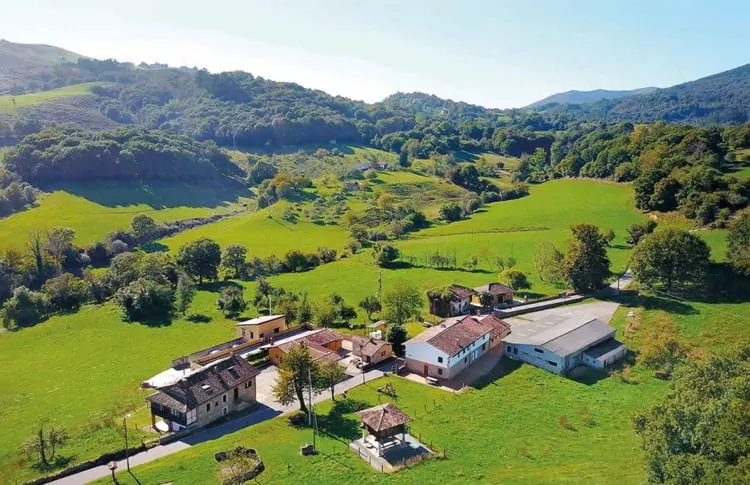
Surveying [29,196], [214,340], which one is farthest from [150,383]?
[29,196]

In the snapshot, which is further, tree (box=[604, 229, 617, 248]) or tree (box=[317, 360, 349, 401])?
tree (box=[604, 229, 617, 248])

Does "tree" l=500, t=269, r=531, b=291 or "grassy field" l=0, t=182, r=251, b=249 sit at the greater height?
"tree" l=500, t=269, r=531, b=291

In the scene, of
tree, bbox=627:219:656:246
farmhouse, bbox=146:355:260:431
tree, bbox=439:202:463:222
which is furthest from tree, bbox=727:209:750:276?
tree, bbox=439:202:463:222

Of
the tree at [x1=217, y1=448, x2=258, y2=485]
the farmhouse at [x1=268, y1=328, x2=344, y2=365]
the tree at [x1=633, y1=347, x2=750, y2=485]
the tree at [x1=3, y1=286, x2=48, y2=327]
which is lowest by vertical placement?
the tree at [x1=3, y1=286, x2=48, y2=327]

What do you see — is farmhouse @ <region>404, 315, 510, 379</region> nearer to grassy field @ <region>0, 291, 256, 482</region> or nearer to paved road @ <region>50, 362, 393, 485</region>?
paved road @ <region>50, 362, 393, 485</region>

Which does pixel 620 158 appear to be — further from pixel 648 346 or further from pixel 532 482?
pixel 532 482

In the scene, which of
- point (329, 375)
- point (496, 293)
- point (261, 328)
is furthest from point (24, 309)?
point (496, 293)
